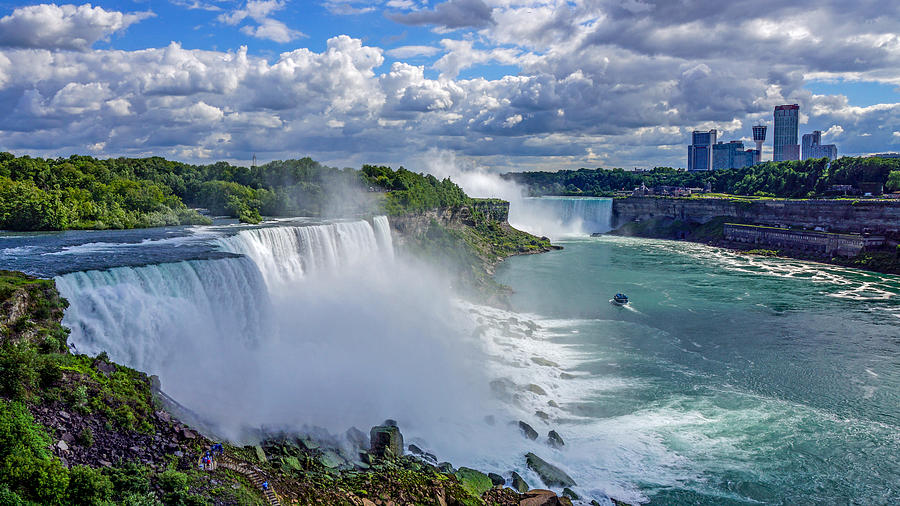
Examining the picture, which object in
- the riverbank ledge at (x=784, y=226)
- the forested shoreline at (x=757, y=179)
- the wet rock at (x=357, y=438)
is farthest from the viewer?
the forested shoreline at (x=757, y=179)

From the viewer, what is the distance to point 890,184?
219 ft

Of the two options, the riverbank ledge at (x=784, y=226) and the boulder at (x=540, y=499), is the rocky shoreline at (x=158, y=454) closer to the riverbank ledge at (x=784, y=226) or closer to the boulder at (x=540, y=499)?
the boulder at (x=540, y=499)

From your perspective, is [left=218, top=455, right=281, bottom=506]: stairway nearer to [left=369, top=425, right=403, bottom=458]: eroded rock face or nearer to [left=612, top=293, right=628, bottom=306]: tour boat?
[left=369, top=425, right=403, bottom=458]: eroded rock face

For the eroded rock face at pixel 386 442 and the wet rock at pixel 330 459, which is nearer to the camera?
the wet rock at pixel 330 459

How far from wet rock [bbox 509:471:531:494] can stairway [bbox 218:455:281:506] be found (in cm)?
583

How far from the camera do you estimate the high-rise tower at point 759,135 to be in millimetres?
187850

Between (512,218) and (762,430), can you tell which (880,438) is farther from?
→ (512,218)

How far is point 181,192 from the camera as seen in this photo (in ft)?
147

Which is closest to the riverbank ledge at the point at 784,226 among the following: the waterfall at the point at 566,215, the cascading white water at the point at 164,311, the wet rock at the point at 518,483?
the waterfall at the point at 566,215

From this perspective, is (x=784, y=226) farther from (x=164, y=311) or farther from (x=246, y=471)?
(x=246, y=471)

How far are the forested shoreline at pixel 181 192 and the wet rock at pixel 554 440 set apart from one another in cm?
2481

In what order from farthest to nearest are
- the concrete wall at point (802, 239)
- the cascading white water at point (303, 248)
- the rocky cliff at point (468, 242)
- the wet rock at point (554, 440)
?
the concrete wall at point (802, 239) → the rocky cliff at point (468, 242) → the cascading white water at point (303, 248) → the wet rock at point (554, 440)

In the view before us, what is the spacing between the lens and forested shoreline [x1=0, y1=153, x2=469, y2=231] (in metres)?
28.4

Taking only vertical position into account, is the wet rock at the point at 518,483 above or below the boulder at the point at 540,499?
below
